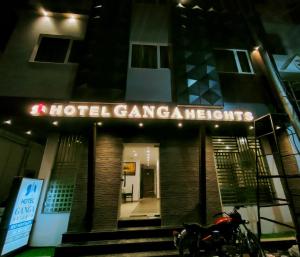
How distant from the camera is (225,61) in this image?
28.1 feet

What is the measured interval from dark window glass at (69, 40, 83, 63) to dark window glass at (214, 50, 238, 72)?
6688 mm

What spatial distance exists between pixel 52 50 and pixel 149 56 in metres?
4.55

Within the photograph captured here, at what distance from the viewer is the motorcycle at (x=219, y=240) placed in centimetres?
407

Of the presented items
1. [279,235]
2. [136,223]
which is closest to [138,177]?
[136,223]

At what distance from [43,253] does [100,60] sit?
6.68 metres

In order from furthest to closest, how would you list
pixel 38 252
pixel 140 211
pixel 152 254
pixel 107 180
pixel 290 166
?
pixel 140 211
pixel 290 166
pixel 107 180
pixel 38 252
pixel 152 254

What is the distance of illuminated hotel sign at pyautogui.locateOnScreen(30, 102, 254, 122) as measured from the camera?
16.9ft

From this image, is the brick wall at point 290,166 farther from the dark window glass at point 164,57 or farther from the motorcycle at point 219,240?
the dark window glass at point 164,57

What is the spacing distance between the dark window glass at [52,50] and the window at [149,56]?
127 inches

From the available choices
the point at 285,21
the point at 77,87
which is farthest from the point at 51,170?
the point at 285,21

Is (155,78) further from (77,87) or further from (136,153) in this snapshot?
(136,153)

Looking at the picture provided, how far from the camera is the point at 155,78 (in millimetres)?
7266

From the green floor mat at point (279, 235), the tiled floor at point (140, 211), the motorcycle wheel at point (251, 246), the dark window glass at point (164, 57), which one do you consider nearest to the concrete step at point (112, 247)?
the tiled floor at point (140, 211)

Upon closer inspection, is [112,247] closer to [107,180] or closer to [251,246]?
[107,180]
